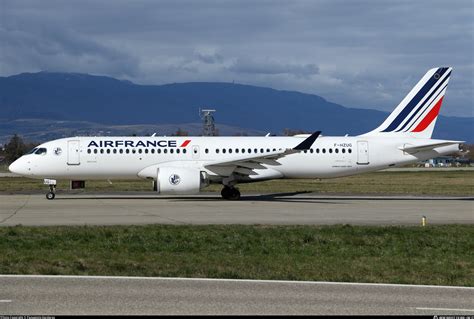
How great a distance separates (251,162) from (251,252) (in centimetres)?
Answer: 1857

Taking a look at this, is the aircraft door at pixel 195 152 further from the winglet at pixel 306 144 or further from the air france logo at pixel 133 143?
the winglet at pixel 306 144

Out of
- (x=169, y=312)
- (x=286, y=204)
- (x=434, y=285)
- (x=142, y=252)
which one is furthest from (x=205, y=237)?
(x=286, y=204)

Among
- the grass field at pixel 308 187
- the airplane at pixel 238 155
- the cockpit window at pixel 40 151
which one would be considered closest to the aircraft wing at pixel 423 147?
the airplane at pixel 238 155

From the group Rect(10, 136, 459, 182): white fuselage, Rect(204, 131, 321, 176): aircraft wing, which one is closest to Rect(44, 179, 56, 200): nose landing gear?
Rect(10, 136, 459, 182): white fuselage

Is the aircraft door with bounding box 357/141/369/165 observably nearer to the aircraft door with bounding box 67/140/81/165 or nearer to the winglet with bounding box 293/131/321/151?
the winglet with bounding box 293/131/321/151

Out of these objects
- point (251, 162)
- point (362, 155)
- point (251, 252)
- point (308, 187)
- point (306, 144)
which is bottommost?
point (251, 252)

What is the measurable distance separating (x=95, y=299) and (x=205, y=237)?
866 centimetres

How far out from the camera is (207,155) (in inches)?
1457

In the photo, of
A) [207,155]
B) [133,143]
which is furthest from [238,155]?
[133,143]

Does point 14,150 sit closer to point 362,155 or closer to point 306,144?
point 362,155

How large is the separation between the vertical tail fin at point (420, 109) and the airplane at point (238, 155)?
0.17ft

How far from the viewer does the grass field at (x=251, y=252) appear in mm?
13727

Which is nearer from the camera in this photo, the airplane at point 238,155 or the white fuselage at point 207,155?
the airplane at point 238,155

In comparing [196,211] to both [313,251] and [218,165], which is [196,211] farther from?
[313,251]
